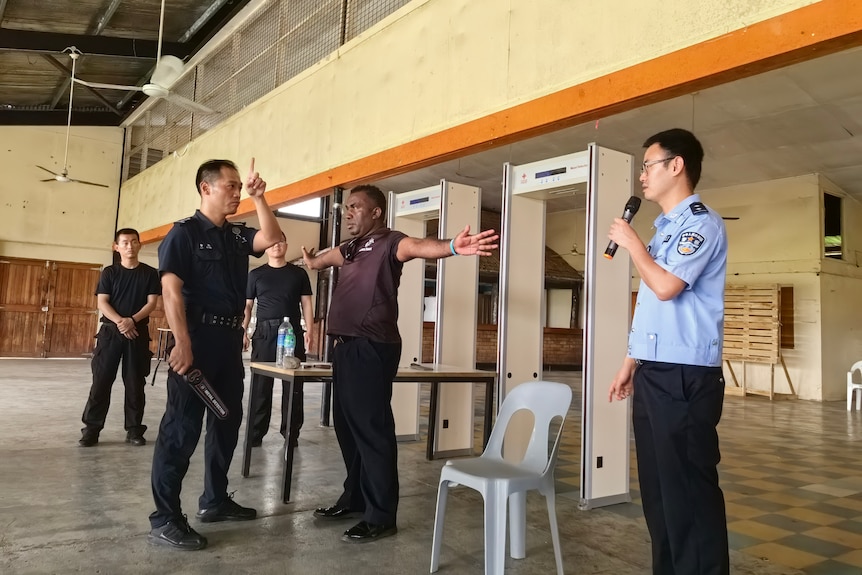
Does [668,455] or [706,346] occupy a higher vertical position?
[706,346]

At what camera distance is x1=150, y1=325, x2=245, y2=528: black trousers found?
2.57 metres

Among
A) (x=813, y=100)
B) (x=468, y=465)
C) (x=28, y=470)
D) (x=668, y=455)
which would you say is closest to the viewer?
(x=668, y=455)

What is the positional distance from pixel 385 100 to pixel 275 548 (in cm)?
391

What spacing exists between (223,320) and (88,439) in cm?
248

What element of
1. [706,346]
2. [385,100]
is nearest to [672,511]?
[706,346]

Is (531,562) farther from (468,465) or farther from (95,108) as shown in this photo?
(95,108)

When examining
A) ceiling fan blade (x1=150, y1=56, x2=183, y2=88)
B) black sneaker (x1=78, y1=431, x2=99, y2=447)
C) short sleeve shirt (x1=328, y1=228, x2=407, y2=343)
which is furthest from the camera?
ceiling fan blade (x1=150, y1=56, x2=183, y2=88)

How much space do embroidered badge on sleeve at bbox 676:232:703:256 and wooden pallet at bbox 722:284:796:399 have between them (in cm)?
989

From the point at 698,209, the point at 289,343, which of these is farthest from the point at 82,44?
the point at 698,209

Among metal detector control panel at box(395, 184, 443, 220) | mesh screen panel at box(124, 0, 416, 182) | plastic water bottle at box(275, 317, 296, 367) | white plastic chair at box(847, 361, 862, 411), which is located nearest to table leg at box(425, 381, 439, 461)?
plastic water bottle at box(275, 317, 296, 367)

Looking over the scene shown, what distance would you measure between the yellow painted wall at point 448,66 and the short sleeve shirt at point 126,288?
214cm

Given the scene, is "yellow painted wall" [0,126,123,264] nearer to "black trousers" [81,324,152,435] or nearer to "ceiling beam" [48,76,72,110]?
"ceiling beam" [48,76,72,110]

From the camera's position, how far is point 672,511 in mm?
1737

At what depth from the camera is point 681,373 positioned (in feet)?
5.73
